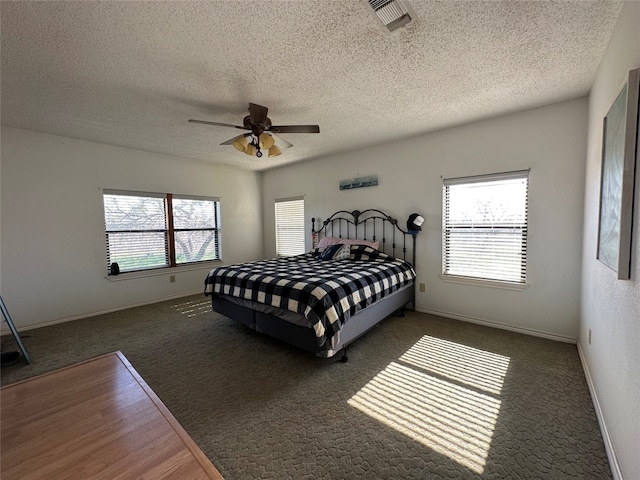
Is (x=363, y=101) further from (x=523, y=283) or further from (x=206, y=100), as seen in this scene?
(x=523, y=283)

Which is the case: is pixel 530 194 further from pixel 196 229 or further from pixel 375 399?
pixel 196 229

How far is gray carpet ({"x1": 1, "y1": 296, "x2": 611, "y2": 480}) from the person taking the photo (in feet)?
4.83

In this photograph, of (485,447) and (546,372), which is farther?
(546,372)

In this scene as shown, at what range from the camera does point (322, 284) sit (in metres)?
2.46

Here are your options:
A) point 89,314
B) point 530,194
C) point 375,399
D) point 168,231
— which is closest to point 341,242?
point 530,194

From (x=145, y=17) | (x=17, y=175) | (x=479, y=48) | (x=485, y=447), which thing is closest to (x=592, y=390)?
(x=485, y=447)

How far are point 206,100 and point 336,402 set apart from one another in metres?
2.94

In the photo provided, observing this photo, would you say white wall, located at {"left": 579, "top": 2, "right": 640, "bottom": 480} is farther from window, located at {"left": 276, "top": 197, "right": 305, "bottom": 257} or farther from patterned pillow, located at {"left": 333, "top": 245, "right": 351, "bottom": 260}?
window, located at {"left": 276, "top": 197, "right": 305, "bottom": 257}

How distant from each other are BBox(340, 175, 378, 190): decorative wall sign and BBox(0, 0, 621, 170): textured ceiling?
105 centimetres

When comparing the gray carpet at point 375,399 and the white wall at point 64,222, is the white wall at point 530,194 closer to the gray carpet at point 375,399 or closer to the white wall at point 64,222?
the gray carpet at point 375,399

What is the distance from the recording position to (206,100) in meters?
2.61

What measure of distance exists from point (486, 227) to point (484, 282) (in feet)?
2.25

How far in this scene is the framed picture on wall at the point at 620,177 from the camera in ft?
4.00

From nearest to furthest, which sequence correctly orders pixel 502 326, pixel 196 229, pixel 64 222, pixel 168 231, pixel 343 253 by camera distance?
pixel 502 326 < pixel 64 222 < pixel 343 253 < pixel 168 231 < pixel 196 229
